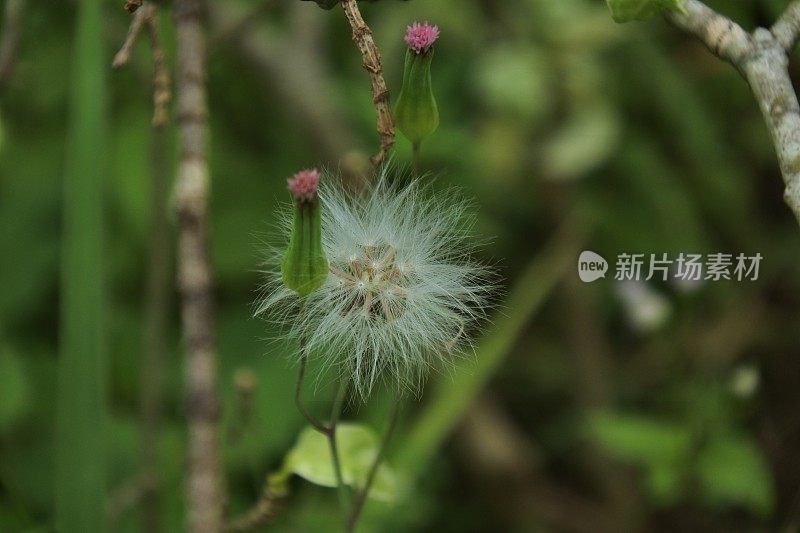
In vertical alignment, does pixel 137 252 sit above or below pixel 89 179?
below

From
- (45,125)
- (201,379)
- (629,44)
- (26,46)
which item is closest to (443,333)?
(201,379)

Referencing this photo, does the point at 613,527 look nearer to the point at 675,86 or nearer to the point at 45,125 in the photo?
the point at 675,86

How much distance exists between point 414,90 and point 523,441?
3.67ft

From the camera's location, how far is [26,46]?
1.17 m

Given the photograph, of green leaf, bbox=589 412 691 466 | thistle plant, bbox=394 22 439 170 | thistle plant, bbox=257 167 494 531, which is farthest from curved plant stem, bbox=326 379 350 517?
green leaf, bbox=589 412 691 466

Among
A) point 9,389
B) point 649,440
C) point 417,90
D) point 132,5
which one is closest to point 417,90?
point 417,90

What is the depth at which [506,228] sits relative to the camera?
4.97 feet

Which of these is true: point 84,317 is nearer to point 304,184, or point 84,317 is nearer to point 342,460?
point 342,460

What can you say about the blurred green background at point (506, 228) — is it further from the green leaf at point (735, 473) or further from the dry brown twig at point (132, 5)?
the dry brown twig at point (132, 5)

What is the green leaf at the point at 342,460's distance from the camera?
0.59m

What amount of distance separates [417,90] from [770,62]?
0.48 ft

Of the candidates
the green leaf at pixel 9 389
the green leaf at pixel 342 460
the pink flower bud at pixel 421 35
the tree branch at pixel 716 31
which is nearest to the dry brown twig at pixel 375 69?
the pink flower bud at pixel 421 35

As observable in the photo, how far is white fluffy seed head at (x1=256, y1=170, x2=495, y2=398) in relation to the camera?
422 mm

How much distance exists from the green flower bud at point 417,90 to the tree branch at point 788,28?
14 centimetres
